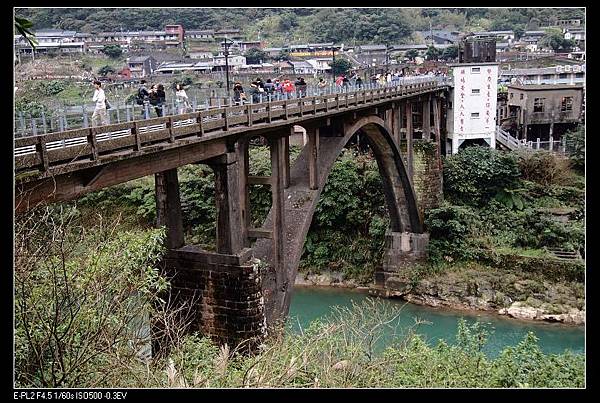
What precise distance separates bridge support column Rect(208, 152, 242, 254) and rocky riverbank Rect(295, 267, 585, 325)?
51.2ft

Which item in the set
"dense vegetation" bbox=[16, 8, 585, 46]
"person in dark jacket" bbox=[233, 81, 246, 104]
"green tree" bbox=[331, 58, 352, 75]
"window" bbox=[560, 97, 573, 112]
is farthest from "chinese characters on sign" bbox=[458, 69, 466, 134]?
"dense vegetation" bbox=[16, 8, 585, 46]

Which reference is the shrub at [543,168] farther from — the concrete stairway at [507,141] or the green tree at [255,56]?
the green tree at [255,56]

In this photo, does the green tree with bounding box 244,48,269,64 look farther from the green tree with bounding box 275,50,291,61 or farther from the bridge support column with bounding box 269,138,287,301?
the bridge support column with bounding box 269,138,287,301

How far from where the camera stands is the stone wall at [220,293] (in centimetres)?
1184

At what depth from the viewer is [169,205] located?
12141 mm

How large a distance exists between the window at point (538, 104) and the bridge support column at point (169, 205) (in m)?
29.4

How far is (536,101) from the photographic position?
1406 inches

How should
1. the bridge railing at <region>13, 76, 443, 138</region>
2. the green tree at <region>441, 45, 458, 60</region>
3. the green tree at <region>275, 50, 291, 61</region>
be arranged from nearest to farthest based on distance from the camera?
1. the bridge railing at <region>13, 76, 443, 138</region>
2. the green tree at <region>275, 50, 291, 61</region>
3. the green tree at <region>441, 45, 458, 60</region>

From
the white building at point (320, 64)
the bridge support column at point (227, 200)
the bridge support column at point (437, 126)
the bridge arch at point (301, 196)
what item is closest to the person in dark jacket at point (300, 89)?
the bridge arch at point (301, 196)

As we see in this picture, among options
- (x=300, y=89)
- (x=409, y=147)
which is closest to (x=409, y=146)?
(x=409, y=147)

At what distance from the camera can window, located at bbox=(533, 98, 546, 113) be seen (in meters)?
35.7

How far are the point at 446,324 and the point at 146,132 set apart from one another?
17597mm

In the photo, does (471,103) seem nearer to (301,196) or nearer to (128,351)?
(301,196)

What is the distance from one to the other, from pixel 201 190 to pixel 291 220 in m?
15.4
